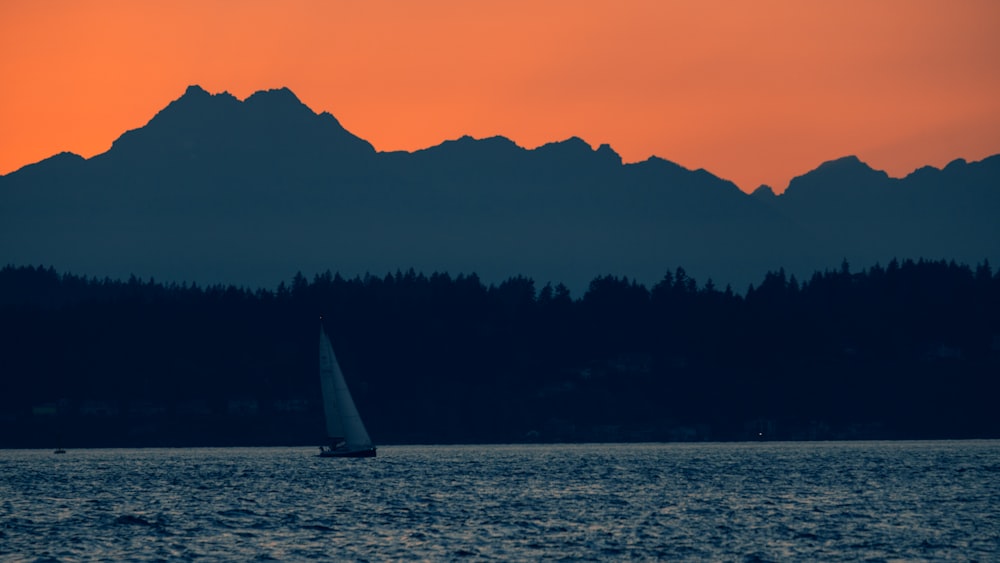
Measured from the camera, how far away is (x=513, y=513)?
98.0 m

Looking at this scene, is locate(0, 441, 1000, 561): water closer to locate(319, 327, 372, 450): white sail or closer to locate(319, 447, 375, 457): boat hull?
locate(319, 327, 372, 450): white sail

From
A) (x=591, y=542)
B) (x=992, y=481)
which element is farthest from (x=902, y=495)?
(x=591, y=542)

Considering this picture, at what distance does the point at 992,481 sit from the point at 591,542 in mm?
60112

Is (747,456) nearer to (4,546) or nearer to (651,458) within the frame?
(651,458)

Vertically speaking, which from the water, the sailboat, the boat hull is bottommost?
the water

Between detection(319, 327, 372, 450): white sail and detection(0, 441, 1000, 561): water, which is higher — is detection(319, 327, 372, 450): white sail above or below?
above

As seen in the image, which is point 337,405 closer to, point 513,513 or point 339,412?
point 339,412

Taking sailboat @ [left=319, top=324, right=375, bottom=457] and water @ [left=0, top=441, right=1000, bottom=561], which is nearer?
water @ [left=0, top=441, right=1000, bottom=561]

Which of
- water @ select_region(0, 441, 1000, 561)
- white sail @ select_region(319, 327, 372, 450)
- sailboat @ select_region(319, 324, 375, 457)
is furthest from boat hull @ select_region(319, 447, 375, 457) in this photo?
water @ select_region(0, 441, 1000, 561)

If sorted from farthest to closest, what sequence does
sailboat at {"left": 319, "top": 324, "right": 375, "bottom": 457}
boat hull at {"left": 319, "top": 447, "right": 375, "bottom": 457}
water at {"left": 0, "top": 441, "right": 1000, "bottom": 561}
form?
boat hull at {"left": 319, "top": 447, "right": 375, "bottom": 457} < sailboat at {"left": 319, "top": 324, "right": 375, "bottom": 457} < water at {"left": 0, "top": 441, "right": 1000, "bottom": 561}

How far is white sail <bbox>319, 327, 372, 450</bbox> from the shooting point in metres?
173

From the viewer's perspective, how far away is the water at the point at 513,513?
77.1 m

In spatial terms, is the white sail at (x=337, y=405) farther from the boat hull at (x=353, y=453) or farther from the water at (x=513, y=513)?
the water at (x=513, y=513)

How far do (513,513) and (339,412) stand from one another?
77.2 meters
